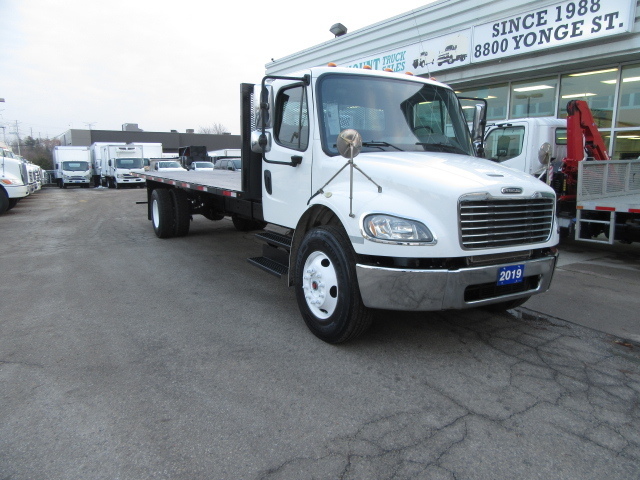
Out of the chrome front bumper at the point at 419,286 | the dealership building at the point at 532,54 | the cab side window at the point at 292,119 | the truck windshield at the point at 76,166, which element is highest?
the dealership building at the point at 532,54

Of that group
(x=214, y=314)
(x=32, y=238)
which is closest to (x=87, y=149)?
(x=32, y=238)

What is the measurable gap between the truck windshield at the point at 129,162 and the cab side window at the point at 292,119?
92.7ft

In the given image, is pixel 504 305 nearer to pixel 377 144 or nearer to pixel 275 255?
pixel 377 144

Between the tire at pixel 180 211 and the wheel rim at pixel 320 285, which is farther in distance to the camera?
the tire at pixel 180 211

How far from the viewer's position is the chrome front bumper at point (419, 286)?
11.3ft

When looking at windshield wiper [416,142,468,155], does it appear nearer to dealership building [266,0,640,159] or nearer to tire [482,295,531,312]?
tire [482,295,531,312]

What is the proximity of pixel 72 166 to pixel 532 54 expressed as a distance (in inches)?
1256

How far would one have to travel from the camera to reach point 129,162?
30.6m

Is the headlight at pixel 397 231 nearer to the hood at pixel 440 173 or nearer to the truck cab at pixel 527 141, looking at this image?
the hood at pixel 440 173

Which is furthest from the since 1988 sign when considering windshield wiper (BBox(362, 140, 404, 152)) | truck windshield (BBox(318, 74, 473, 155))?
windshield wiper (BBox(362, 140, 404, 152))

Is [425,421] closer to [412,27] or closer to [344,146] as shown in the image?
[344,146]

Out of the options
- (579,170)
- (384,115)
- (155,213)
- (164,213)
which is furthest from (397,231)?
(155,213)

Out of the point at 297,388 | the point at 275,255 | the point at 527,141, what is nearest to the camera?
the point at 297,388

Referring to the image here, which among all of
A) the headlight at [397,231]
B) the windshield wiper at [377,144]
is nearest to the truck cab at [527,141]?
the windshield wiper at [377,144]
